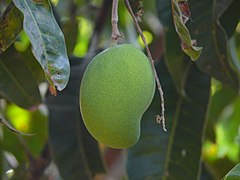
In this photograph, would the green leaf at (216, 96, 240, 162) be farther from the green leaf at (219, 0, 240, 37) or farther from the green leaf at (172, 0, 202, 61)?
the green leaf at (172, 0, 202, 61)

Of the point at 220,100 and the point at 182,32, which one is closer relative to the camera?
the point at 182,32

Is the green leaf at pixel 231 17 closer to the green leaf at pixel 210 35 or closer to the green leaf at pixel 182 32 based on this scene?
the green leaf at pixel 210 35

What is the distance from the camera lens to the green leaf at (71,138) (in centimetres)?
135

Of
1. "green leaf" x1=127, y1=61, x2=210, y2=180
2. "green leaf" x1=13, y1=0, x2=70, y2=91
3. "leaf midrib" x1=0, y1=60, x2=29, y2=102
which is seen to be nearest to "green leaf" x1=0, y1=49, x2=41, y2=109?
"leaf midrib" x1=0, y1=60, x2=29, y2=102

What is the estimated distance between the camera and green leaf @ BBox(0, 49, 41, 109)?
1.12 metres

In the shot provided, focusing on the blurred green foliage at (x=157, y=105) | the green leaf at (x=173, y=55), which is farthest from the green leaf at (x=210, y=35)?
the green leaf at (x=173, y=55)

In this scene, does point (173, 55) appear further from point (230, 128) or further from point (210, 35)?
point (230, 128)

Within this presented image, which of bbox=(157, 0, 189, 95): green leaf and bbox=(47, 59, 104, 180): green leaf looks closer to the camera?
bbox=(157, 0, 189, 95): green leaf

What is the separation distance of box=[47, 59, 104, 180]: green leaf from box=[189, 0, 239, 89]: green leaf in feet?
1.18

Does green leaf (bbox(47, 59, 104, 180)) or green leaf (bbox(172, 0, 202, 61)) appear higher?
green leaf (bbox(172, 0, 202, 61))

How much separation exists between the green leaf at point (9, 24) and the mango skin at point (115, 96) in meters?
0.14

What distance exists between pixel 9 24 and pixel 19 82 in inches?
10.9

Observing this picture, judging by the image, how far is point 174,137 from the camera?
1.25 m

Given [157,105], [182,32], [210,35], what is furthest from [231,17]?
[182,32]
